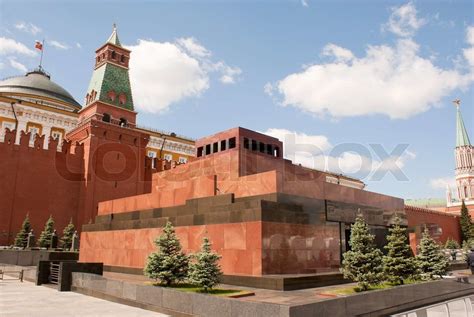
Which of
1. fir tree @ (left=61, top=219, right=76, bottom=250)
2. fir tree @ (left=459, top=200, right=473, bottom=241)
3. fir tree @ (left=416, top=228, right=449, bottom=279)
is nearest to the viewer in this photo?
fir tree @ (left=416, top=228, right=449, bottom=279)

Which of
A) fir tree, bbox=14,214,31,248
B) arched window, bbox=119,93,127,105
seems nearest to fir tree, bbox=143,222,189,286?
fir tree, bbox=14,214,31,248

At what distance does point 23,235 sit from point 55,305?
19713mm

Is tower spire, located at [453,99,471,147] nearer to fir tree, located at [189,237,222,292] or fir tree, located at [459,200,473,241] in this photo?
fir tree, located at [459,200,473,241]

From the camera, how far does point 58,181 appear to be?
100 feet

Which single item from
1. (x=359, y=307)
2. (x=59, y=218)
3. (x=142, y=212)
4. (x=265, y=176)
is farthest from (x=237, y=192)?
(x=59, y=218)

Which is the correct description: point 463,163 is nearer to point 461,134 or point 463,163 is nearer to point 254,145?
point 461,134

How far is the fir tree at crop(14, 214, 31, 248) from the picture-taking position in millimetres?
26123

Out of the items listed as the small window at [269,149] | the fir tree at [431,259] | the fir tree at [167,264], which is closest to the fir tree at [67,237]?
the small window at [269,149]

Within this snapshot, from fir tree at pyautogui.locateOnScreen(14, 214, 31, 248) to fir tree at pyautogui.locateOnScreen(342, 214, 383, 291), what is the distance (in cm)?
2435

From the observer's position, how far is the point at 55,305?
32.1ft

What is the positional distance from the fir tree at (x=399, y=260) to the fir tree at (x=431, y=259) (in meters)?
2.40

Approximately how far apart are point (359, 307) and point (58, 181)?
28460mm

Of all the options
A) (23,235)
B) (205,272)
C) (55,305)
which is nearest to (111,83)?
(23,235)

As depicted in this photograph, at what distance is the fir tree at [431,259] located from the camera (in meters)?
13.6
